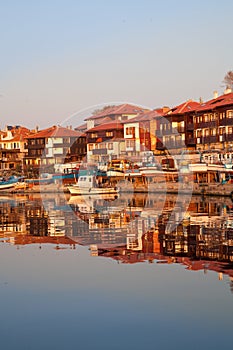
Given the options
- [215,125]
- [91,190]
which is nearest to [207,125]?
[215,125]

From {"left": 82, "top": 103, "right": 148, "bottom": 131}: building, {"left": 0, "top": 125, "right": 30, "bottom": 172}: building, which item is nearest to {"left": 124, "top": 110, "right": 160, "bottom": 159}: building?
{"left": 82, "top": 103, "right": 148, "bottom": 131}: building

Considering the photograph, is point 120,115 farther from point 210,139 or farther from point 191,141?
point 210,139

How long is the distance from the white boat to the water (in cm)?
2926

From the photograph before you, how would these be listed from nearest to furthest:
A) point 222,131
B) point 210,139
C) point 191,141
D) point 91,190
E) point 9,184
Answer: point 91,190 < point 222,131 < point 210,139 < point 9,184 < point 191,141

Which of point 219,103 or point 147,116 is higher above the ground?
point 147,116

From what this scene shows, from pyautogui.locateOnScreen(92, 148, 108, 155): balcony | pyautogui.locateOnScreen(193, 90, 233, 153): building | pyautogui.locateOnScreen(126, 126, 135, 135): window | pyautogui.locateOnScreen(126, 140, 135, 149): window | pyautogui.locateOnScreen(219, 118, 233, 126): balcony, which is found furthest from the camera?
pyautogui.locateOnScreen(92, 148, 108, 155): balcony

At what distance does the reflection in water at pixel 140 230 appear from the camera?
20.9 meters

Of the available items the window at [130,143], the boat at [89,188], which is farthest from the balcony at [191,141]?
the boat at [89,188]

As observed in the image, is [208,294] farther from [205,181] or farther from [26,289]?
[205,181]

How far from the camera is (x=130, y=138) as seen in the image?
87688 mm

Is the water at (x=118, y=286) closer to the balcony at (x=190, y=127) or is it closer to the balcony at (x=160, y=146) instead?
the balcony at (x=190, y=127)

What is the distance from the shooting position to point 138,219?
34.5 meters

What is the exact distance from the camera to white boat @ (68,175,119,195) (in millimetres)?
61219

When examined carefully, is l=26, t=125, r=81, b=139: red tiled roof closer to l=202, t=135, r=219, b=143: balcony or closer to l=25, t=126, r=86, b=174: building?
l=25, t=126, r=86, b=174: building
